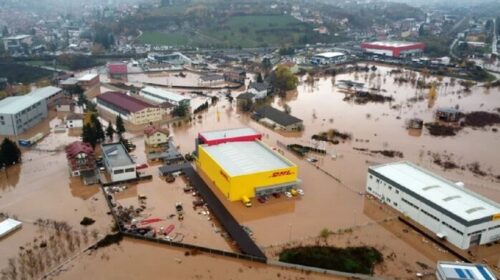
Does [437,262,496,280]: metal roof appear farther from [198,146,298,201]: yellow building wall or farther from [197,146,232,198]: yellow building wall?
A: [197,146,232,198]: yellow building wall

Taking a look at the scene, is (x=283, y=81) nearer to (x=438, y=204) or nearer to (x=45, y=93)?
(x=45, y=93)

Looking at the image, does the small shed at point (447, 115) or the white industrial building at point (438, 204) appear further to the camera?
the small shed at point (447, 115)

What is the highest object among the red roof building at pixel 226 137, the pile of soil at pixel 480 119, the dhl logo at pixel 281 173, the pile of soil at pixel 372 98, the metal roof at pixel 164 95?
the red roof building at pixel 226 137

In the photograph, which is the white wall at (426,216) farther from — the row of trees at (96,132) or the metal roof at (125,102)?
the metal roof at (125,102)

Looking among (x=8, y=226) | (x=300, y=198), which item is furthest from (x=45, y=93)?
(x=300, y=198)

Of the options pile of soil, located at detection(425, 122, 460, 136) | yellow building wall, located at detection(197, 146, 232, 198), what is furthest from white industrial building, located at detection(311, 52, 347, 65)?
yellow building wall, located at detection(197, 146, 232, 198)

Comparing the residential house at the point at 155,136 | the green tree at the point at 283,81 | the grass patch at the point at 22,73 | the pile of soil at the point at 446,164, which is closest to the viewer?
the pile of soil at the point at 446,164

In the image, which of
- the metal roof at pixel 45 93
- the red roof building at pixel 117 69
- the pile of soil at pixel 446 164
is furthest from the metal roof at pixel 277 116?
the red roof building at pixel 117 69
